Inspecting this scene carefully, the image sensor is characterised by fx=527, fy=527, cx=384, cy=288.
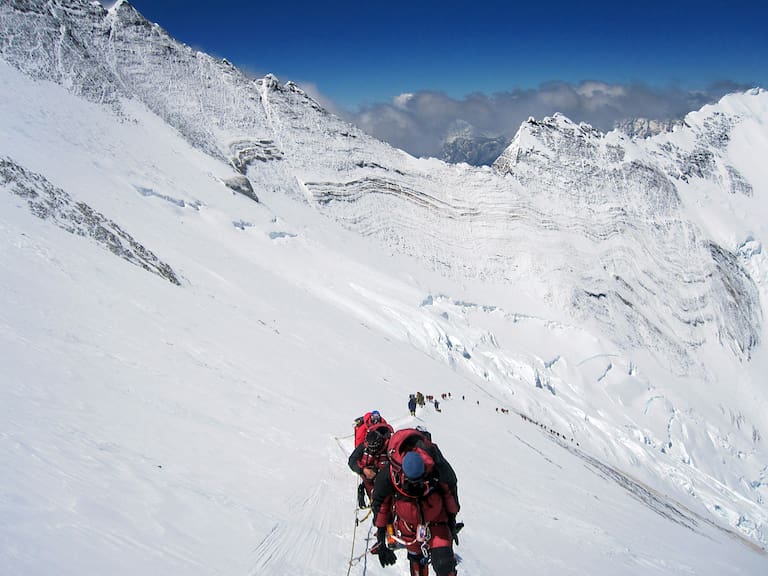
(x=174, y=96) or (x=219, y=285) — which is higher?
(x=174, y=96)

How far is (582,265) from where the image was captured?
72.6 meters

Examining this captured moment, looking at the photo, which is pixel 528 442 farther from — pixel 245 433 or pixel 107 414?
pixel 107 414

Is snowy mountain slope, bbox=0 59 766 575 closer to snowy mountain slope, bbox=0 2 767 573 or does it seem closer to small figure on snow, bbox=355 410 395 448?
snowy mountain slope, bbox=0 2 767 573

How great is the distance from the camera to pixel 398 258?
64.4 meters

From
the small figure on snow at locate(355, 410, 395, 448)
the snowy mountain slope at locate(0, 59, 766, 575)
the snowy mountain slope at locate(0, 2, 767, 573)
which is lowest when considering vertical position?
the snowy mountain slope at locate(0, 59, 766, 575)

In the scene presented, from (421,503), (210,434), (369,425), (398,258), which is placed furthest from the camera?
(398,258)

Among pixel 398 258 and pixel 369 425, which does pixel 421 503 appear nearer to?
pixel 369 425

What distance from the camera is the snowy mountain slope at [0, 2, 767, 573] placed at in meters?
24.6

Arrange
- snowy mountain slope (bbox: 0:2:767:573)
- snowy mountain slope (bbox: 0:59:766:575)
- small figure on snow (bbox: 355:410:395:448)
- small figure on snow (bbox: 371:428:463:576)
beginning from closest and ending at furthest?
small figure on snow (bbox: 371:428:463:576) → snowy mountain slope (bbox: 0:59:766:575) → small figure on snow (bbox: 355:410:395:448) → snowy mountain slope (bbox: 0:2:767:573)

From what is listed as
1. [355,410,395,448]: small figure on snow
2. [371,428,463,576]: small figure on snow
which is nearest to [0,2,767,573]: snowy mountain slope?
[355,410,395,448]: small figure on snow

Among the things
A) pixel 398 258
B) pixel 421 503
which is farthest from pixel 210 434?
pixel 398 258

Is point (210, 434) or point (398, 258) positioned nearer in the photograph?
point (210, 434)

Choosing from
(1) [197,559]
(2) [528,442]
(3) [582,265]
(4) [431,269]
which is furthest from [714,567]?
(3) [582,265]

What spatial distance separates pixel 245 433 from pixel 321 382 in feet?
28.9
